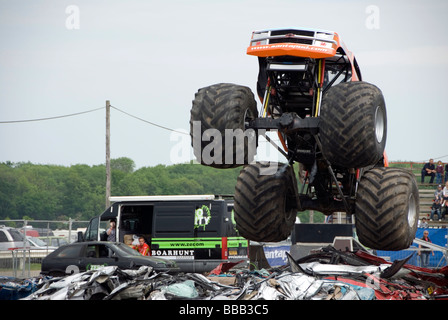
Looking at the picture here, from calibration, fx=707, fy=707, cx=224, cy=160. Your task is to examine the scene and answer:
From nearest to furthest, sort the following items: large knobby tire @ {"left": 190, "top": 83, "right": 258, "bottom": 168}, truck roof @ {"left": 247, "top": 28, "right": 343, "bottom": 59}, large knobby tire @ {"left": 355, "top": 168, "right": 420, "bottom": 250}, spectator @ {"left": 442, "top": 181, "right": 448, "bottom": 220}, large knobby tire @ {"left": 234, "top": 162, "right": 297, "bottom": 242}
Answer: truck roof @ {"left": 247, "top": 28, "right": 343, "bottom": 59}, large knobby tire @ {"left": 190, "top": 83, "right": 258, "bottom": 168}, large knobby tire @ {"left": 355, "top": 168, "right": 420, "bottom": 250}, large knobby tire @ {"left": 234, "top": 162, "right": 297, "bottom": 242}, spectator @ {"left": 442, "top": 181, "right": 448, "bottom": 220}

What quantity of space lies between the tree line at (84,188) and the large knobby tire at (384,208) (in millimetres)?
50779

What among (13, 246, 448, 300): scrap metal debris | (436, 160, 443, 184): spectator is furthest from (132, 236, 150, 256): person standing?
(436, 160, 443, 184): spectator

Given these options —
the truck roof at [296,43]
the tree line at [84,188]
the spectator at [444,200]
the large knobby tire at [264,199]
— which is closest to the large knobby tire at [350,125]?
the truck roof at [296,43]

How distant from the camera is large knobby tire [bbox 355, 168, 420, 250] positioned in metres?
10.5

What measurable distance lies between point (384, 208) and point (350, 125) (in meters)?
1.50

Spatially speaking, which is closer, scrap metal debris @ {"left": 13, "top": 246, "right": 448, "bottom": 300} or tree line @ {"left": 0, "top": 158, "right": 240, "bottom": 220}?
scrap metal debris @ {"left": 13, "top": 246, "right": 448, "bottom": 300}

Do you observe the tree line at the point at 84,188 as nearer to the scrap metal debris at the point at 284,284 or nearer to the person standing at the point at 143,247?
the person standing at the point at 143,247

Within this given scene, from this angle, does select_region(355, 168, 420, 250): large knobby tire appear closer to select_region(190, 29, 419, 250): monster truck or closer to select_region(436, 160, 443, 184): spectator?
select_region(190, 29, 419, 250): monster truck

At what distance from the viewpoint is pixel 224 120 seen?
10.2 metres

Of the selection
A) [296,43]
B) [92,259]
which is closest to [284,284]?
[296,43]

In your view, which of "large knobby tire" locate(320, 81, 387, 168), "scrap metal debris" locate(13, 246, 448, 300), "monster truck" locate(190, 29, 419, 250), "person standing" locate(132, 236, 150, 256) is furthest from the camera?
"person standing" locate(132, 236, 150, 256)

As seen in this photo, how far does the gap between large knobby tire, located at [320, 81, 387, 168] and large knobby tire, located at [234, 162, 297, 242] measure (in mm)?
1484

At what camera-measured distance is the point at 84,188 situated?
7031 centimetres

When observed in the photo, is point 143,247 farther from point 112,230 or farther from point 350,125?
point 350,125
